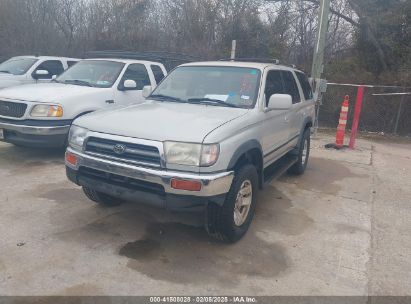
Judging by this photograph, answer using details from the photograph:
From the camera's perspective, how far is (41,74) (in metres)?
9.45

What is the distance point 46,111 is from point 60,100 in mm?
283

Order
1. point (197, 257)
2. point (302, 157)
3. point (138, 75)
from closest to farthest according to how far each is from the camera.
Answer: point (197, 257) → point (302, 157) → point (138, 75)

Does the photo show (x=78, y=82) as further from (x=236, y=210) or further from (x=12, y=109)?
(x=236, y=210)

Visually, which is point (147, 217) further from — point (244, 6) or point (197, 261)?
point (244, 6)

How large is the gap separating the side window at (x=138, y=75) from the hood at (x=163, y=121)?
3.20 metres

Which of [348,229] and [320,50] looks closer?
[348,229]

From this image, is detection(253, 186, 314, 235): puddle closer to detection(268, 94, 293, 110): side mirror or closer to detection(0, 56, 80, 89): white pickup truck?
detection(268, 94, 293, 110): side mirror

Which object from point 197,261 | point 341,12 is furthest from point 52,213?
point 341,12

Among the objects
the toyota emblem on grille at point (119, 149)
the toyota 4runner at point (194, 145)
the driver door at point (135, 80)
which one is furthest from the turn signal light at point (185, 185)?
the driver door at point (135, 80)

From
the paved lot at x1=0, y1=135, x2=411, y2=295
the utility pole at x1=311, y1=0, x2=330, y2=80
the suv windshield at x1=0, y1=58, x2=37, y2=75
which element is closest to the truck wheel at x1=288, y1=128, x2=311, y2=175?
the paved lot at x1=0, y1=135, x2=411, y2=295

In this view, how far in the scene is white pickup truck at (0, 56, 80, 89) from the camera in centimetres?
932

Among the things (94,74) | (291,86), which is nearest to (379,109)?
(291,86)

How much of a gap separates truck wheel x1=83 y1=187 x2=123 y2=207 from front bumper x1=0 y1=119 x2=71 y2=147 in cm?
203

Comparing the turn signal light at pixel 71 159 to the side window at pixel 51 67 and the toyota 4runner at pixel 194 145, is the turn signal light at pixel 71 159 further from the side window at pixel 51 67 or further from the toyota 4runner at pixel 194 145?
the side window at pixel 51 67
